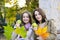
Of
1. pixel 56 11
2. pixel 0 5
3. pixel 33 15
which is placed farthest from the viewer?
pixel 0 5

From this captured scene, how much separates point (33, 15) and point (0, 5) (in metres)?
4.59

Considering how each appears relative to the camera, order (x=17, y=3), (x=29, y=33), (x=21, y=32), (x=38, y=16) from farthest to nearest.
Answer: (x=17, y=3), (x=38, y=16), (x=29, y=33), (x=21, y=32)

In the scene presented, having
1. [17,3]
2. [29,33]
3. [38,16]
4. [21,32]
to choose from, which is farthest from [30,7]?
[21,32]

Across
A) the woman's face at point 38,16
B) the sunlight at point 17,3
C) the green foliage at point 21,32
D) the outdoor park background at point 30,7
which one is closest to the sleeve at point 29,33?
the green foliage at point 21,32

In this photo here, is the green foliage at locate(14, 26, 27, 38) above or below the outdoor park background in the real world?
below

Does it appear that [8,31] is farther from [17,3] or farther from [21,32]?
[17,3]

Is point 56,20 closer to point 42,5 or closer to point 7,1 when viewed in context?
point 42,5

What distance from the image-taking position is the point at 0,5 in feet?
25.0

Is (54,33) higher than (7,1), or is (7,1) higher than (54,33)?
(7,1)

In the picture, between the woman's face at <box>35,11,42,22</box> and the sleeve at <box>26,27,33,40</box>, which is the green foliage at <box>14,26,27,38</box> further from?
the woman's face at <box>35,11,42,22</box>

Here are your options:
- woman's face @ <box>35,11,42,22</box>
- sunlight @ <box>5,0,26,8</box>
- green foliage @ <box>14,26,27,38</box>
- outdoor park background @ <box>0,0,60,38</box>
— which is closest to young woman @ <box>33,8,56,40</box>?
woman's face @ <box>35,11,42,22</box>

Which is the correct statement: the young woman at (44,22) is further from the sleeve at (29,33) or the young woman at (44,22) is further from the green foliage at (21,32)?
the green foliage at (21,32)

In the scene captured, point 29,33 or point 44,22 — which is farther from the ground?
point 44,22

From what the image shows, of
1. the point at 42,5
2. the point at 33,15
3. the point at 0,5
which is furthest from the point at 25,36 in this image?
the point at 0,5
